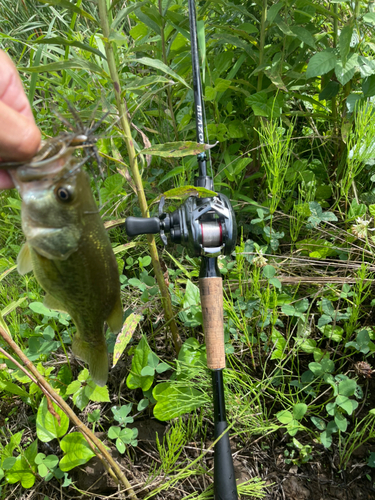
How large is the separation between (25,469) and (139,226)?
1425 millimetres

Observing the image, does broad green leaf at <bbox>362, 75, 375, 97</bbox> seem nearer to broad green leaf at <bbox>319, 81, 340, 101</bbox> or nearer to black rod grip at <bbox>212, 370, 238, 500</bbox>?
broad green leaf at <bbox>319, 81, 340, 101</bbox>

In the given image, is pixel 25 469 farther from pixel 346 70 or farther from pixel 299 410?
pixel 346 70

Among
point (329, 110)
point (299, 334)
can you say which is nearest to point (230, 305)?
point (299, 334)

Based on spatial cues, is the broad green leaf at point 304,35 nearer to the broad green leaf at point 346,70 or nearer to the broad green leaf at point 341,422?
Answer: the broad green leaf at point 346,70

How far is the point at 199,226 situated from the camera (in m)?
1.66

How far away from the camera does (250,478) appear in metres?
1.93

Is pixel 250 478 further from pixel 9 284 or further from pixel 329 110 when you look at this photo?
pixel 329 110

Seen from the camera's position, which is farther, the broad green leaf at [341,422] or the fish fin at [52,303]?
the broad green leaf at [341,422]

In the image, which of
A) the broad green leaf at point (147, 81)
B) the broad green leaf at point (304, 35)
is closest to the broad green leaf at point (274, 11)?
the broad green leaf at point (304, 35)

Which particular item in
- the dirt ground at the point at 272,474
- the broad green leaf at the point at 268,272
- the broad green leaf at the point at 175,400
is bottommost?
the dirt ground at the point at 272,474

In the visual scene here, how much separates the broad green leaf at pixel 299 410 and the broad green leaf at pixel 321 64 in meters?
1.96

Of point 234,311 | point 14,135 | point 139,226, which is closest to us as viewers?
point 14,135

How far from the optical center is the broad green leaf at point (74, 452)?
1.83 meters

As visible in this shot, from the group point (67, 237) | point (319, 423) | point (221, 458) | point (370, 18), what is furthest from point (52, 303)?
point (370, 18)
